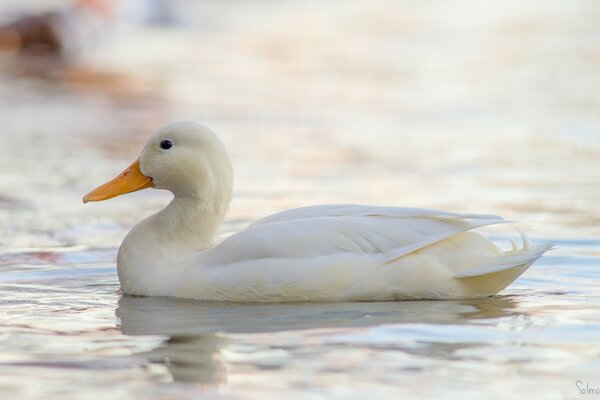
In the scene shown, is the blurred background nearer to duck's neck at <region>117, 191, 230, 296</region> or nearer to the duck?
duck's neck at <region>117, 191, 230, 296</region>

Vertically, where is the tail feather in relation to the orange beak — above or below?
A: below

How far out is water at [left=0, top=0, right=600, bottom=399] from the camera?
5.80 m

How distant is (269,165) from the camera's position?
1253 centimetres

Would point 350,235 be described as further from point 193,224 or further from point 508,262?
point 193,224

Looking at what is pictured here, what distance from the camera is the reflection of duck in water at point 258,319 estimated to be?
20.0 ft

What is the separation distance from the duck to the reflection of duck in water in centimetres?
8

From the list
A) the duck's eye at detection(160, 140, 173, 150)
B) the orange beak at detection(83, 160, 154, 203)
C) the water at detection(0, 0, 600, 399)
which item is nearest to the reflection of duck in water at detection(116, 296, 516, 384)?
the water at detection(0, 0, 600, 399)

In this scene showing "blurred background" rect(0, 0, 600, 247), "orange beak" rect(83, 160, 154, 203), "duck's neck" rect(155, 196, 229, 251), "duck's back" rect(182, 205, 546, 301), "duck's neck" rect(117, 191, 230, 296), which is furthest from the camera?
"blurred background" rect(0, 0, 600, 247)

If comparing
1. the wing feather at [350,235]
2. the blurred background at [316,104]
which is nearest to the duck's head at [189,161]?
the wing feather at [350,235]

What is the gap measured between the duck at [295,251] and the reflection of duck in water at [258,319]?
0.25ft

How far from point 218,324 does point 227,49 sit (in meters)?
16.4

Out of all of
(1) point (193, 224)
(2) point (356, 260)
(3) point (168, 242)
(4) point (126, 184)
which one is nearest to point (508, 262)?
(2) point (356, 260)

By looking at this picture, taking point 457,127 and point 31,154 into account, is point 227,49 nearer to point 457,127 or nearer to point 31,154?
point 457,127

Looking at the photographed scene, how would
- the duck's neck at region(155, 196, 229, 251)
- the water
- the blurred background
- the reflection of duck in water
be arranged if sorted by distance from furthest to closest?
the blurred background → the duck's neck at region(155, 196, 229, 251) → the reflection of duck in water → the water
